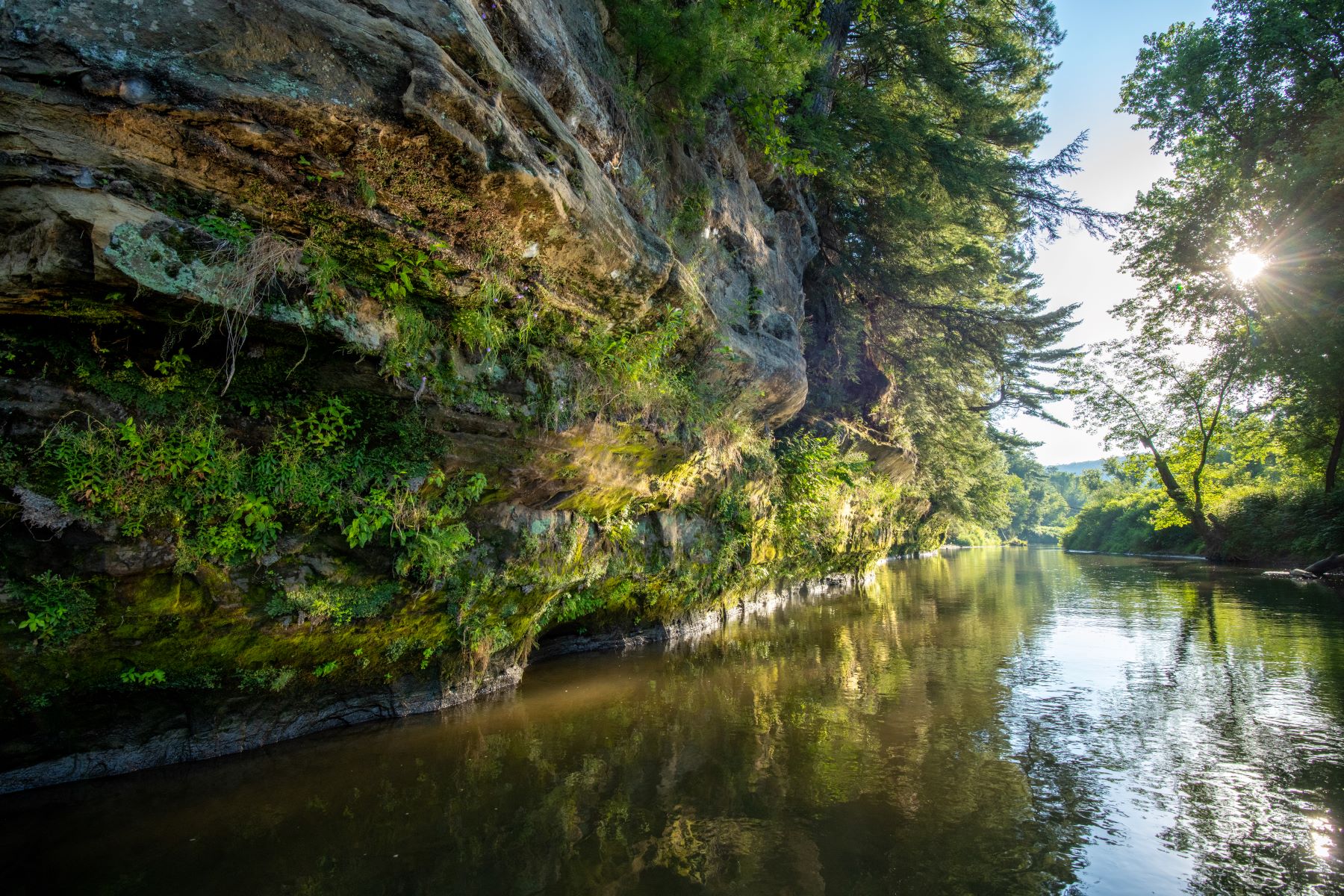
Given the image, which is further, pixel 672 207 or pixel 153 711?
pixel 672 207

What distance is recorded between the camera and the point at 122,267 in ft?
11.7

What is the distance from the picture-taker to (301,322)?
175 inches

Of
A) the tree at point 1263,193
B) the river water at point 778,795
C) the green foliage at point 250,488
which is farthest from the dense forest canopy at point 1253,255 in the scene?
the green foliage at point 250,488

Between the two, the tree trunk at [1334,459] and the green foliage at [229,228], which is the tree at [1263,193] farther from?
the green foliage at [229,228]

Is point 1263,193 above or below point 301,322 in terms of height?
above

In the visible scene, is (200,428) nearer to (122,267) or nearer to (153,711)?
(122,267)

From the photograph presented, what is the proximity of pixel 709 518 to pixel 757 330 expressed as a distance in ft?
12.3

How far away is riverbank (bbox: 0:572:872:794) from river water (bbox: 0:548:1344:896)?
19 cm

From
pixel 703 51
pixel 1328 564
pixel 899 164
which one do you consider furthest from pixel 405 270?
pixel 1328 564

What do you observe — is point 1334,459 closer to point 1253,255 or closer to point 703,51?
point 1253,255

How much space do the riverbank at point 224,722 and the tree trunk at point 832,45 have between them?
11684mm

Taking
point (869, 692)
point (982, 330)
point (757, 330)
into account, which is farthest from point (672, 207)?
point (982, 330)

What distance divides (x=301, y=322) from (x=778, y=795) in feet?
17.6

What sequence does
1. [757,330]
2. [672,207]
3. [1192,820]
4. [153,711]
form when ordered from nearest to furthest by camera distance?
1. [1192,820]
2. [153,711]
3. [672,207]
4. [757,330]
